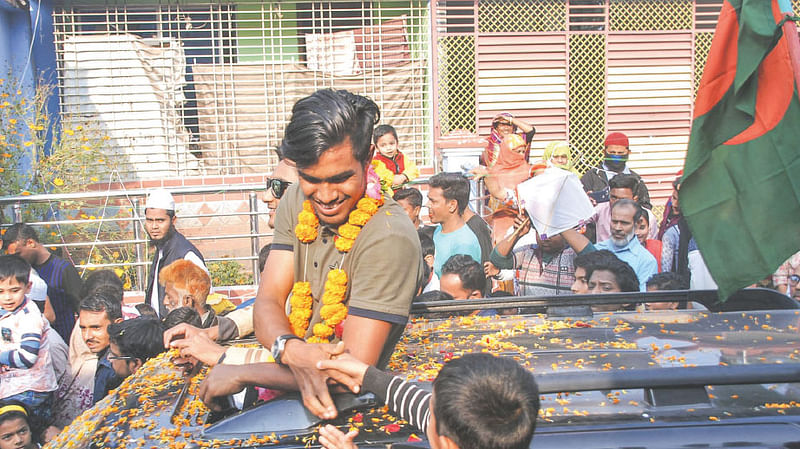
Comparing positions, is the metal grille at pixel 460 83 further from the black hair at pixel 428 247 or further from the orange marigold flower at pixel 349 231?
the orange marigold flower at pixel 349 231

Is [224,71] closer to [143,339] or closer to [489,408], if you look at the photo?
A: [143,339]

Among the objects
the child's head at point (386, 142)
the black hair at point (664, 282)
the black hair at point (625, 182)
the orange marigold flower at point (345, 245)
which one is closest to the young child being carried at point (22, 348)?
the orange marigold flower at point (345, 245)

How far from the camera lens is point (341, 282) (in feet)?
9.01

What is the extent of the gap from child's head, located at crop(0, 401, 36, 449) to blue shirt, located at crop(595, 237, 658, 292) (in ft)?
14.3

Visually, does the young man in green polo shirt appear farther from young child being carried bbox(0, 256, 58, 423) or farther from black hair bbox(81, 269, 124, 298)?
black hair bbox(81, 269, 124, 298)

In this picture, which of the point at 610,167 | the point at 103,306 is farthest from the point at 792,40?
the point at 610,167

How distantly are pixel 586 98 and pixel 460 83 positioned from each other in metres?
2.55

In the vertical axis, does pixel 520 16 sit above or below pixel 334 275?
above

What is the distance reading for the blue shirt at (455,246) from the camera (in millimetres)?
5832

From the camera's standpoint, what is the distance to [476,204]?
8.21m

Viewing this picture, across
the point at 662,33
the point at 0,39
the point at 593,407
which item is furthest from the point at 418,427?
the point at 662,33

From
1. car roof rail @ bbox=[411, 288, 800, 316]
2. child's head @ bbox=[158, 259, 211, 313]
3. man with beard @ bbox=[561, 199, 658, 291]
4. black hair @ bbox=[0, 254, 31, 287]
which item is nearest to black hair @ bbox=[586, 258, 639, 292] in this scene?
man with beard @ bbox=[561, 199, 658, 291]

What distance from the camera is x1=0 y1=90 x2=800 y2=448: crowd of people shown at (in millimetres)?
2307

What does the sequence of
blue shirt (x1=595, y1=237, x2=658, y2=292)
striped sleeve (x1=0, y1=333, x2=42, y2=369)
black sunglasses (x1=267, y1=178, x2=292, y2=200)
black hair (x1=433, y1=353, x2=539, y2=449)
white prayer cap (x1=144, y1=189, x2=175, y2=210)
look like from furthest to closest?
white prayer cap (x1=144, y1=189, x2=175, y2=210) → blue shirt (x1=595, y1=237, x2=658, y2=292) → black sunglasses (x1=267, y1=178, x2=292, y2=200) → striped sleeve (x1=0, y1=333, x2=42, y2=369) → black hair (x1=433, y1=353, x2=539, y2=449)
